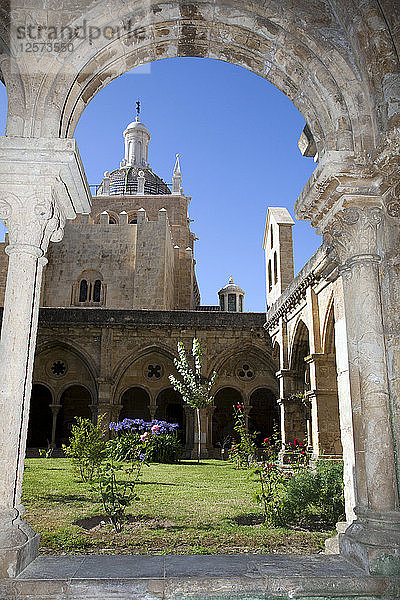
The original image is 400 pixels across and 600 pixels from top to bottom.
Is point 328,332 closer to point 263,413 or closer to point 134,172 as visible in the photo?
point 263,413

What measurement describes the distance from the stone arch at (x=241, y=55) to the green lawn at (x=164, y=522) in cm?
321

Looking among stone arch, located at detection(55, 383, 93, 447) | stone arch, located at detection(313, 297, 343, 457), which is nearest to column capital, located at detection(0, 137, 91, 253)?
stone arch, located at detection(313, 297, 343, 457)

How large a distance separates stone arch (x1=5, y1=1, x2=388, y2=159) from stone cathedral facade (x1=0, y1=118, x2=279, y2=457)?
31.9 feet

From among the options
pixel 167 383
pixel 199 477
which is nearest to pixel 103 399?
pixel 167 383

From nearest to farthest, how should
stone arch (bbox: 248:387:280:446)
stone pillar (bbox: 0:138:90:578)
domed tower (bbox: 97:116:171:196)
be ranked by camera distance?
stone pillar (bbox: 0:138:90:578) → stone arch (bbox: 248:387:280:446) → domed tower (bbox: 97:116:171:196)

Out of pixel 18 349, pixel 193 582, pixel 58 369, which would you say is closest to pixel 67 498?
pixel 18 349

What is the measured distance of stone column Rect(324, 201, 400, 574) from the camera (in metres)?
2.62

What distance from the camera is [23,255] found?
2992mm

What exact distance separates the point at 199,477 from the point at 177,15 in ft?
24.7

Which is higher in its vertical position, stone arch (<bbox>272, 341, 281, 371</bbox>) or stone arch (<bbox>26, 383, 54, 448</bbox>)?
stone arch (<bbox>272, 341, 281, 371</bbox>)

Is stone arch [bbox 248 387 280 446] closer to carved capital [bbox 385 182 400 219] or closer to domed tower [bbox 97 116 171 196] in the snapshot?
carved capital [bbox 385 182 400 219]

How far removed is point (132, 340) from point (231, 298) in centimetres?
1474

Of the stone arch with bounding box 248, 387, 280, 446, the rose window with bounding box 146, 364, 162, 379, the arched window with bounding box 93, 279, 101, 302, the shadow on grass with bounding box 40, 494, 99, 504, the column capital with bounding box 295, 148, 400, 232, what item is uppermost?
the arched window with bounding box 93, 279, 101, 302

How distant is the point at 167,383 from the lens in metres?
15.5
